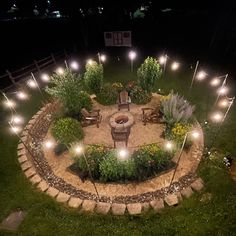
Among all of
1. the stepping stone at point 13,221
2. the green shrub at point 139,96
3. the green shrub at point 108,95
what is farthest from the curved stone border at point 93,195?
the green shrub at point 108,95

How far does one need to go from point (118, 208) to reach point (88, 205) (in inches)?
41.2

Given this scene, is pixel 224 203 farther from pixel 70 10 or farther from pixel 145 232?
pixel 70 10

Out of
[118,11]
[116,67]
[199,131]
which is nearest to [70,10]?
[118,11]

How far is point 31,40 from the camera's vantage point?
944 inches

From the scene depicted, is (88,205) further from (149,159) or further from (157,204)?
(149,159)

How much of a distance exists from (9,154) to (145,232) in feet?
22.5

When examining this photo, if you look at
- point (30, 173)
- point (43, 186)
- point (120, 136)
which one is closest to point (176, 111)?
point (120, 136)

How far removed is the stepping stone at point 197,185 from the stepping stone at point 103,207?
303 centimetres

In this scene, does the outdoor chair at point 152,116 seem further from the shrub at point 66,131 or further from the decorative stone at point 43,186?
the decorative stone at point 43,186

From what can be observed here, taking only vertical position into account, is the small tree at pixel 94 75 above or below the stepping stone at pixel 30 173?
above

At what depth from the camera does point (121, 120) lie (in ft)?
40.0

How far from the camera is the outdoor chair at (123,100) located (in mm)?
12992

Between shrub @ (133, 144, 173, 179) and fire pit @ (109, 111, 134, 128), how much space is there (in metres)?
2.33

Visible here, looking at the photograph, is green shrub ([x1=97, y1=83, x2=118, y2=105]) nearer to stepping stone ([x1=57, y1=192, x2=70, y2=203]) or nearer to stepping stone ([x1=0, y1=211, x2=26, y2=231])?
stepping stone ([x1=57, y1=192, x2=70, y2=203])
